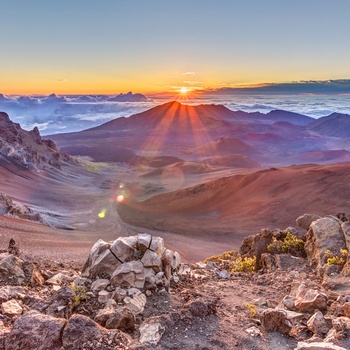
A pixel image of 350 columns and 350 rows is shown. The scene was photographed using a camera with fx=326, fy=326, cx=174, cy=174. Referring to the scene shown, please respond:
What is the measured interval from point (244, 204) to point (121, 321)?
1365 inches

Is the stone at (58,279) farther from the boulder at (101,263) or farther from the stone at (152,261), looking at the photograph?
the stone at (152,261)

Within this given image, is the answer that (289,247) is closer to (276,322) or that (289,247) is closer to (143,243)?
(143,243)

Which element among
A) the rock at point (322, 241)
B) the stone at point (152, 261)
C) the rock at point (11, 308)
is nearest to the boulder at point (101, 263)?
the stone at point (152, 261)

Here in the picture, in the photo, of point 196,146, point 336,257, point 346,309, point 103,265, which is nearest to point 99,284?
point 103,265

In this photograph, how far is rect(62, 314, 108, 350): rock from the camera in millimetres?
3926

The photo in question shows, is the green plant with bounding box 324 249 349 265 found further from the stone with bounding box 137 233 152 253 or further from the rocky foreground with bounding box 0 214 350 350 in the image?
the stone with bounding box 137 233 152 253

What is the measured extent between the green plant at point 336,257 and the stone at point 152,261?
390 centimetres

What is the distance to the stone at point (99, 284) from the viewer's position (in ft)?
19.8

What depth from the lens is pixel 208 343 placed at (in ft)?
14.7

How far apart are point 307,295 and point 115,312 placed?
10.7 ft

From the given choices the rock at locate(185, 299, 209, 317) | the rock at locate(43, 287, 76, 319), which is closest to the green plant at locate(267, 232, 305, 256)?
the rock at locate(185, 299, 209, 317)

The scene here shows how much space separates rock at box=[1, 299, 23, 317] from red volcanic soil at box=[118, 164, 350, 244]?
77.7 feet

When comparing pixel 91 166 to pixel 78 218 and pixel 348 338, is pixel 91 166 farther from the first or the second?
pixel 348 338

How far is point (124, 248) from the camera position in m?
7.00
